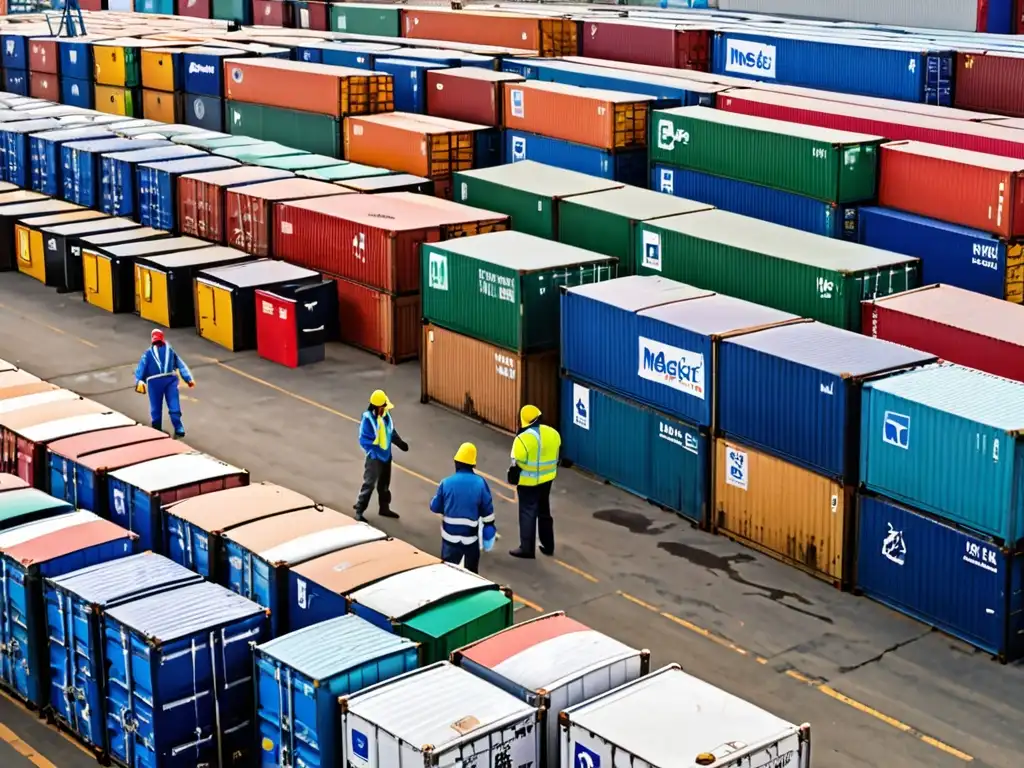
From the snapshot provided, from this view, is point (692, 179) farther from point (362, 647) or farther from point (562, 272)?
point (362, 647)

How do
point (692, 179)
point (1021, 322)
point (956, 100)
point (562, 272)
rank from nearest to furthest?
point (1021, 322), point (562, 272), point (692, 179), point (956, 100)

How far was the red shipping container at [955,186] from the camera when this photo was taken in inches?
1153

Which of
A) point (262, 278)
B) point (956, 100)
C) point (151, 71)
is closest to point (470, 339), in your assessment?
point (262, 278)

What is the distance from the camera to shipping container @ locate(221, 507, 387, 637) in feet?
59.7

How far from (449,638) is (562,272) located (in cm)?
1228

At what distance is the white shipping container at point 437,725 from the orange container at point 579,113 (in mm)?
24870

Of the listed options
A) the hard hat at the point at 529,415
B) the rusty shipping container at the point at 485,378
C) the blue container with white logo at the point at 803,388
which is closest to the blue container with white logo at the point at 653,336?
the blue container with white logo at the point at 803,388

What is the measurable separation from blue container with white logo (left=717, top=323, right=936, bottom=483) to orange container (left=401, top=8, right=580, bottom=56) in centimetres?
3201

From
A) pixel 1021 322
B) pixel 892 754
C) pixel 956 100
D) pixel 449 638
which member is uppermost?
pixel 956 100

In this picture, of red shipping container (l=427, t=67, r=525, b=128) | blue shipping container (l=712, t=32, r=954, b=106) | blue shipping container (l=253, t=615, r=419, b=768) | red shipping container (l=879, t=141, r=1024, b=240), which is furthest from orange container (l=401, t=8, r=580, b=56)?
blue shipping container (l=253, t=615, r=419, b=768)

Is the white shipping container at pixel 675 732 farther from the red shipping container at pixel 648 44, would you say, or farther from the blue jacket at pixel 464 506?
the red shipping container at pixel 648 44

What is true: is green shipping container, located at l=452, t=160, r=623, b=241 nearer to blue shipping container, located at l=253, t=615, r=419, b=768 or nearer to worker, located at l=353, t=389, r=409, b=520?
worker, located at l=353, t=389, r=409, b=520

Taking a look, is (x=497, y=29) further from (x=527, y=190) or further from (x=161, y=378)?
(x=161, y=378)

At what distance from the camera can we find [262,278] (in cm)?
3444
